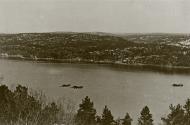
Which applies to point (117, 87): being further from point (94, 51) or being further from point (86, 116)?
point (94, 51)

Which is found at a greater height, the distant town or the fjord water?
the distant town

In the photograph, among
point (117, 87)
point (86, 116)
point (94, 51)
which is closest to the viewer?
point (86, 116)

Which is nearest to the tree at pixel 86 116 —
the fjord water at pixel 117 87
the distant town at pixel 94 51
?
the fjord water at pixel 117 87

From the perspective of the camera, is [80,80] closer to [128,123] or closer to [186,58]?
[186,58]

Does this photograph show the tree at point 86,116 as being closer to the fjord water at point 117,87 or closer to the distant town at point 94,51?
the fjord water at point 117,87

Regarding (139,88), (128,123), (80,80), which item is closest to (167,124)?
(128,123)

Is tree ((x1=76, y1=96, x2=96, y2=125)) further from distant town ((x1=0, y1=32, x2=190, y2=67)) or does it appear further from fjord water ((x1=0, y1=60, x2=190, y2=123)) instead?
distant town ((x1=0, y1=32, x2=190, y2=67))

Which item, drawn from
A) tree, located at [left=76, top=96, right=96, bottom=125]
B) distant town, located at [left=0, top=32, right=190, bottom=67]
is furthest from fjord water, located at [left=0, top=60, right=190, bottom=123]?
distant town, located at [left=0, top=32, right=190, bottom=67]

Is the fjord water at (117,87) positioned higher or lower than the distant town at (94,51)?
lower

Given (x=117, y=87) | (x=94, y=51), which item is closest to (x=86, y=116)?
(x=117, y=87)
